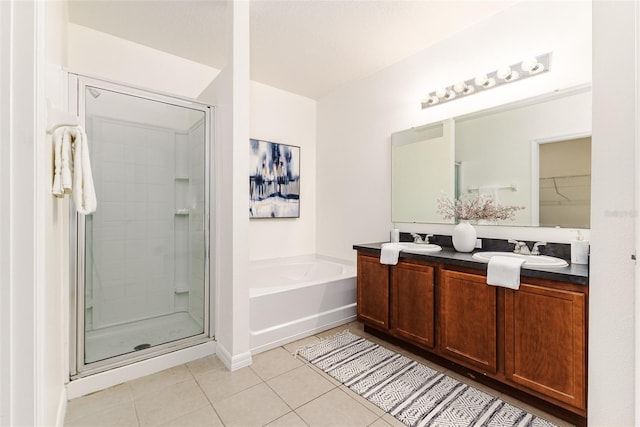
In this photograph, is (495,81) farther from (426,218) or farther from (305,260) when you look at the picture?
(305,260)

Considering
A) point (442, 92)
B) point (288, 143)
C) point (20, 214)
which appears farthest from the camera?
point (288, 143)

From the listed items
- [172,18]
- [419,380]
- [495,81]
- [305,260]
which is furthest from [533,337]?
[172,18]

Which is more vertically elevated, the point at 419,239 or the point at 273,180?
the point at 273,180

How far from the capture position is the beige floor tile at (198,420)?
1544 millimetres

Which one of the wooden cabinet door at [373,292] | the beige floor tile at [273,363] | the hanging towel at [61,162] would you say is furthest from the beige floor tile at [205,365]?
the hanging towel at [61,162]

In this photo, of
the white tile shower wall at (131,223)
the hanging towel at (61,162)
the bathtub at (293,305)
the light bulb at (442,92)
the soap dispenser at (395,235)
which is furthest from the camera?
the soap dispenser at (395,235)

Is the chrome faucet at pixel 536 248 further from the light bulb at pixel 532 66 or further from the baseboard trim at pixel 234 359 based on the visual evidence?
the baseboard trim at pixel 234 359

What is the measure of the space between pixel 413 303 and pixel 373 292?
0.39 m

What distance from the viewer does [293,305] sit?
251cm

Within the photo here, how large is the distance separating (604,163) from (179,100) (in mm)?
2398

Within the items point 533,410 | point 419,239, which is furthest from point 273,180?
point 533,410

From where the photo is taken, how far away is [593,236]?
0.67 metres

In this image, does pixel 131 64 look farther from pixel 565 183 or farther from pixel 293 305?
pixel 565 183

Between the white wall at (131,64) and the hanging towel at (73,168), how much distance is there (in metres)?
1.17
